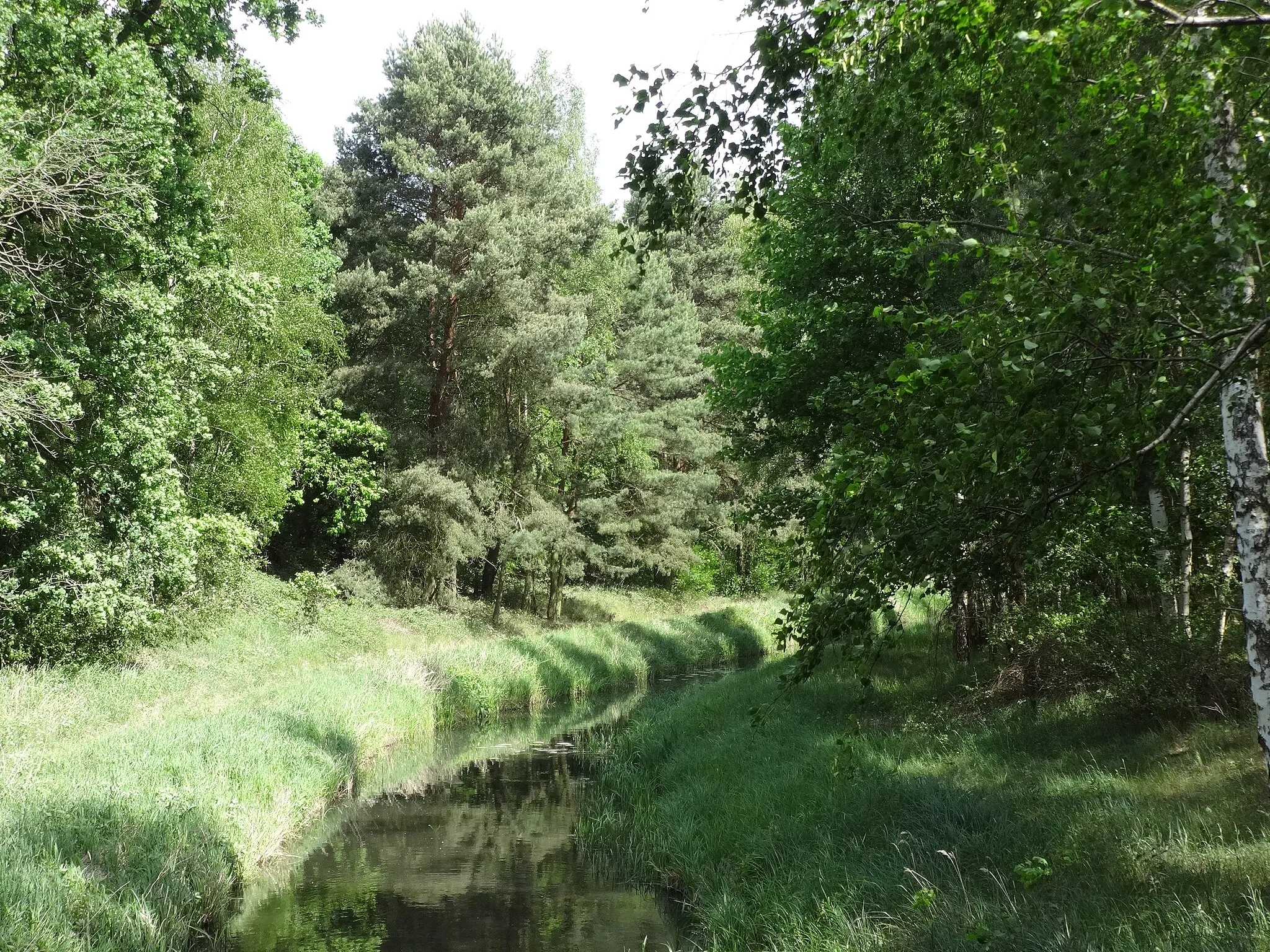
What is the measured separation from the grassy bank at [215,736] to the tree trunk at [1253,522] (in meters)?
7.62


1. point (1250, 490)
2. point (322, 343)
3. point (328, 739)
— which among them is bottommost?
point (328, 739)

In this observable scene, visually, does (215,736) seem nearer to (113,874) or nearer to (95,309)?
(113,874)

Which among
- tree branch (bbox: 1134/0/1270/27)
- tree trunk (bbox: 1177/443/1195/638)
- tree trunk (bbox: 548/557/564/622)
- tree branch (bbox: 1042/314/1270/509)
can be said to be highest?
tree branch (bbox: 1134/0/1270/27)

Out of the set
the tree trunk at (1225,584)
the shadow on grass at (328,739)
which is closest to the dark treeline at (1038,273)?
the tree trunk at (1225,584)

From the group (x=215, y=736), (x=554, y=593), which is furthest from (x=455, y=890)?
(x=554, y=593)

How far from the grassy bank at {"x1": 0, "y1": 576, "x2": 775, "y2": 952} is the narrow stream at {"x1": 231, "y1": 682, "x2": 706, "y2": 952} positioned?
23.5 inches

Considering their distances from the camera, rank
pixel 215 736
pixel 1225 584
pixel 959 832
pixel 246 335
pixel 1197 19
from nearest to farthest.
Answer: pixel 1197 19 → pixel 959 832 → pixel 1225 584 → pixel 215 736 → pixel 246 335

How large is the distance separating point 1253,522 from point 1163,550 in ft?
15.1

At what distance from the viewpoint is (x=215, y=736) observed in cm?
1152

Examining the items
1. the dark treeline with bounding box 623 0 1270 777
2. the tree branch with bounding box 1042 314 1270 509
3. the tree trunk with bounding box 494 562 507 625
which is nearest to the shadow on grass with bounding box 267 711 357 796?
the dark treeline with bounding box 623 0 1270 777

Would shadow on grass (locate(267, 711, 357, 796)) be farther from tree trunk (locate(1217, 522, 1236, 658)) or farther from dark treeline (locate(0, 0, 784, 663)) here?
tree trunk (locate(1217, 522, 1236, 658))

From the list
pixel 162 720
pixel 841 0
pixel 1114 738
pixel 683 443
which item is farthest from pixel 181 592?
pixel 683 443

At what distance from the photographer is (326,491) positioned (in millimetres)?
28562

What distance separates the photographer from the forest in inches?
174
